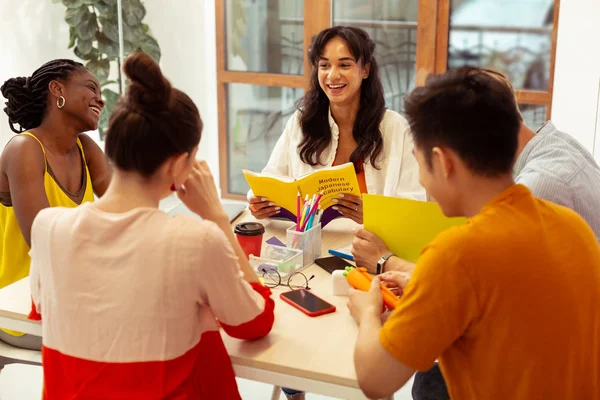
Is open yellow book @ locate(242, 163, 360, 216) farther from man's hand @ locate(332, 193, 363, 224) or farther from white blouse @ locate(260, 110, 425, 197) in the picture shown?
white blouse @ locate(260, 110, 425, 197)

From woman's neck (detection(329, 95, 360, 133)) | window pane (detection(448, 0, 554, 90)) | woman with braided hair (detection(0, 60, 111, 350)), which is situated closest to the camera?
woman with braided hair (detection(0, 60, 111, 350))

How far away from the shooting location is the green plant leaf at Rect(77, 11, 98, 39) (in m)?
3.84

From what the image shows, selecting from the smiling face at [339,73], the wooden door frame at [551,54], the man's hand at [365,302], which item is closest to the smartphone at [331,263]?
the man's hand at [365,302]

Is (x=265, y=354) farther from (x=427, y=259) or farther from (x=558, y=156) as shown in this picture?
(x=558, y=156)

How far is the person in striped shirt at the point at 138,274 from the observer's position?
1.19 meters

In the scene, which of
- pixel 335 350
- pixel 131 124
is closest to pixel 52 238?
pixel 131 124

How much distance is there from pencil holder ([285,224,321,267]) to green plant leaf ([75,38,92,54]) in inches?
100

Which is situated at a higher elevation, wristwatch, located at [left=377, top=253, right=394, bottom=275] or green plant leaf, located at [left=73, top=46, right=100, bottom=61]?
green plant leaf, located at [left=73, top=46, right=100, bottom=61]

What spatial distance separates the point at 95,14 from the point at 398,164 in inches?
89.9

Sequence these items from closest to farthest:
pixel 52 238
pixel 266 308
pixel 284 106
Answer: pixel 52 238
pixel 266 308
pixel 284 106

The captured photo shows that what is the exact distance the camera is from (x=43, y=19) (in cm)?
366

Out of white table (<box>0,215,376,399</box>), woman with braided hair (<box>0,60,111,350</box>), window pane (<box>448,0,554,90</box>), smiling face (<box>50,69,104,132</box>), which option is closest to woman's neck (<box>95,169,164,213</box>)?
white table (<box>0,215,376,399</box>)

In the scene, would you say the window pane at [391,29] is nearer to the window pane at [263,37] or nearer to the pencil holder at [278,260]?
the window pane at [263,37]

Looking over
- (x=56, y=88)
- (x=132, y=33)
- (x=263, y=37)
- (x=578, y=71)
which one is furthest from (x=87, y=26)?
(x=578, y=71)
